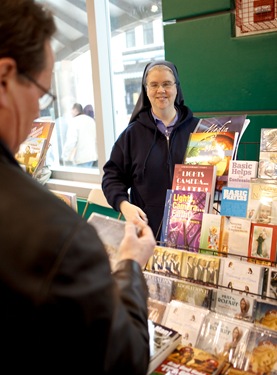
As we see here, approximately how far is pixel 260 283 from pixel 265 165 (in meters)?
0.46

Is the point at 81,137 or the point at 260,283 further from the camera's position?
the point at 81,137

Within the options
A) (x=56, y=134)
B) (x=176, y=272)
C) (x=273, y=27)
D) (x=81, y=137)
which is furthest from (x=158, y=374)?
(x=56, y=134)

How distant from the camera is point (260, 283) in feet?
3.97

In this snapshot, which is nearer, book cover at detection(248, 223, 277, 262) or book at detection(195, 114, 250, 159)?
book cover at detection(248, 223, 277, 262)

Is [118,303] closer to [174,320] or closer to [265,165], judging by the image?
[174,320]

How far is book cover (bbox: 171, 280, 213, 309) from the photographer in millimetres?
1254

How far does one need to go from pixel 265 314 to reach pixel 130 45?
9.76ft

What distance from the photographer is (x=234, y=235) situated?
136 cm

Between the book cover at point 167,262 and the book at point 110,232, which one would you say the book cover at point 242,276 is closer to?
the book cover at point 167,262

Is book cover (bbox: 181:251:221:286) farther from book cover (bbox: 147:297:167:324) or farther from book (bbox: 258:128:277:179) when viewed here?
book (bbox: 258:128:277:179)

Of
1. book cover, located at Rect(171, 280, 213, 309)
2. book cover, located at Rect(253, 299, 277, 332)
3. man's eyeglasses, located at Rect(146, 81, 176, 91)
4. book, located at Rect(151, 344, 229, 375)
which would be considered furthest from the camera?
man's eyeglasses, located at Rect(146, 81, 176, 91)

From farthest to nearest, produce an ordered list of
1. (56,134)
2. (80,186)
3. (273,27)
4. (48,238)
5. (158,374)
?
(56,134)
(80,186)
(273,27)
(158,374)
(48,238)

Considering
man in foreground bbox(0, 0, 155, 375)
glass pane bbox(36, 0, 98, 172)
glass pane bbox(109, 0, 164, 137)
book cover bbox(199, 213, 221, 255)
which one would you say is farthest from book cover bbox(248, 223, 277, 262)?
glass pane bbox(36, 0, 98, 172)

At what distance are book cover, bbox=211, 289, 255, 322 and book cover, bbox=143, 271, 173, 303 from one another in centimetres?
16
